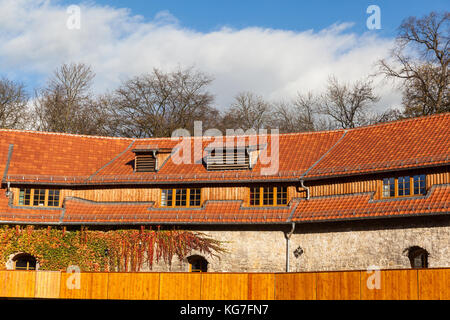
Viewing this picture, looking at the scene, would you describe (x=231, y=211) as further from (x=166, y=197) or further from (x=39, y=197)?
(x=39, y=197)

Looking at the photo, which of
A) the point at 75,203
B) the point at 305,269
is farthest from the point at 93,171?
the point at 305,269

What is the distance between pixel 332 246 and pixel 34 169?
16276mm

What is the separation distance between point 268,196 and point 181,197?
4447mm

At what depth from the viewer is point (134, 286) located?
2759cm

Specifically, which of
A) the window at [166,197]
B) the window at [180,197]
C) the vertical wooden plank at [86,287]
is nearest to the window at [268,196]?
the window at [180,197]

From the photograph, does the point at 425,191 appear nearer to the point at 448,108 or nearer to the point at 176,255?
the point at 176,255

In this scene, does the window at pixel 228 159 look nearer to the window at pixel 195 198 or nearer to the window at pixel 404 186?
the window at pixel 195 198

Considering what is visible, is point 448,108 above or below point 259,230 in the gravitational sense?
above

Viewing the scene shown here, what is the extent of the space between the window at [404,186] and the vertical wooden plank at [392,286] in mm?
5637

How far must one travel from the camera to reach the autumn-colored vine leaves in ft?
107

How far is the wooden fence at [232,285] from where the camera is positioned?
2409 centimetres

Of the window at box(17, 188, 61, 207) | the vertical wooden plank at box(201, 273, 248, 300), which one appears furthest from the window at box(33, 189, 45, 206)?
the vertical wooden plank at box(201, 273, 248, 300)
